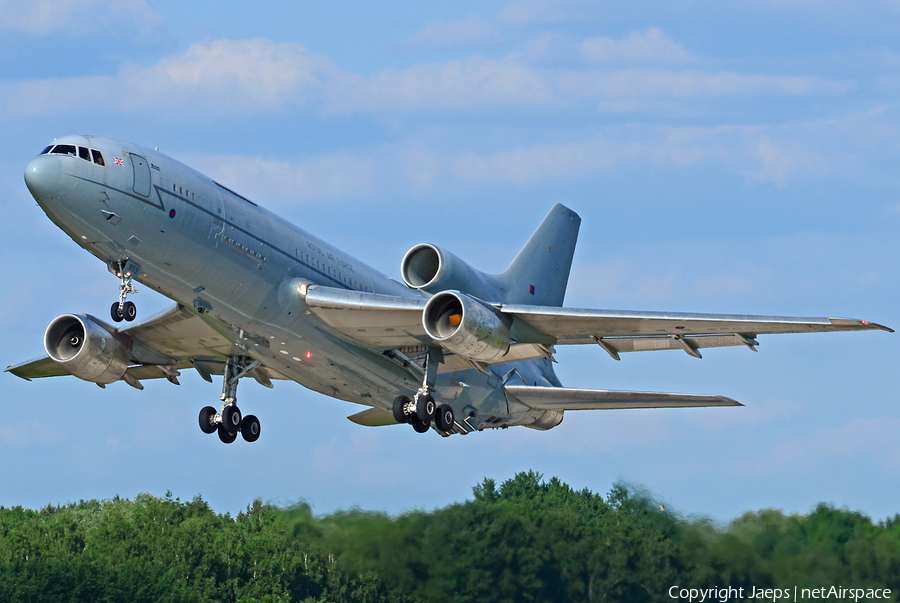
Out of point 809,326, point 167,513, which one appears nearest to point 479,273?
point 809,326

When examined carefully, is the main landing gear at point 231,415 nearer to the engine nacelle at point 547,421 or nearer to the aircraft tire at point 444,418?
the aircraft tire at point 444,418

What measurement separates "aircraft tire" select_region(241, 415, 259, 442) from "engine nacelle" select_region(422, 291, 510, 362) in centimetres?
672

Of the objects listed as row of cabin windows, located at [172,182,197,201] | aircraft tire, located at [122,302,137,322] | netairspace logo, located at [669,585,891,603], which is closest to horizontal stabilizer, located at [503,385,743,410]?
netairspace logo, located at [669,585,891,603]

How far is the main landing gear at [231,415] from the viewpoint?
3359 cm

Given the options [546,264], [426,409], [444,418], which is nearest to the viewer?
[426,409]

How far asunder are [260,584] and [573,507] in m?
13.1

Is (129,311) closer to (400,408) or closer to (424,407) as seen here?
(424,407)

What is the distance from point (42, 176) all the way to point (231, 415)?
9.15 metres

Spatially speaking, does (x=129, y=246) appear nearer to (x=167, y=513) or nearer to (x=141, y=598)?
(x=141, y=598)

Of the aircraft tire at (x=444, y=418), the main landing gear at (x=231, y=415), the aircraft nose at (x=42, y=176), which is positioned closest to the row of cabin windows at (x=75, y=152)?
the aircraft nose at (x=42, y=176)

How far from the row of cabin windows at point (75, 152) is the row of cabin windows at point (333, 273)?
570 cm

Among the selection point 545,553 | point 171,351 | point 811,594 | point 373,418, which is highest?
point 171,351

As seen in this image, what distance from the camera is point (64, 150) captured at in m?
27.4

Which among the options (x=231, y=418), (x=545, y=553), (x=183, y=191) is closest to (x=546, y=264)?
(x=545, y=553)
